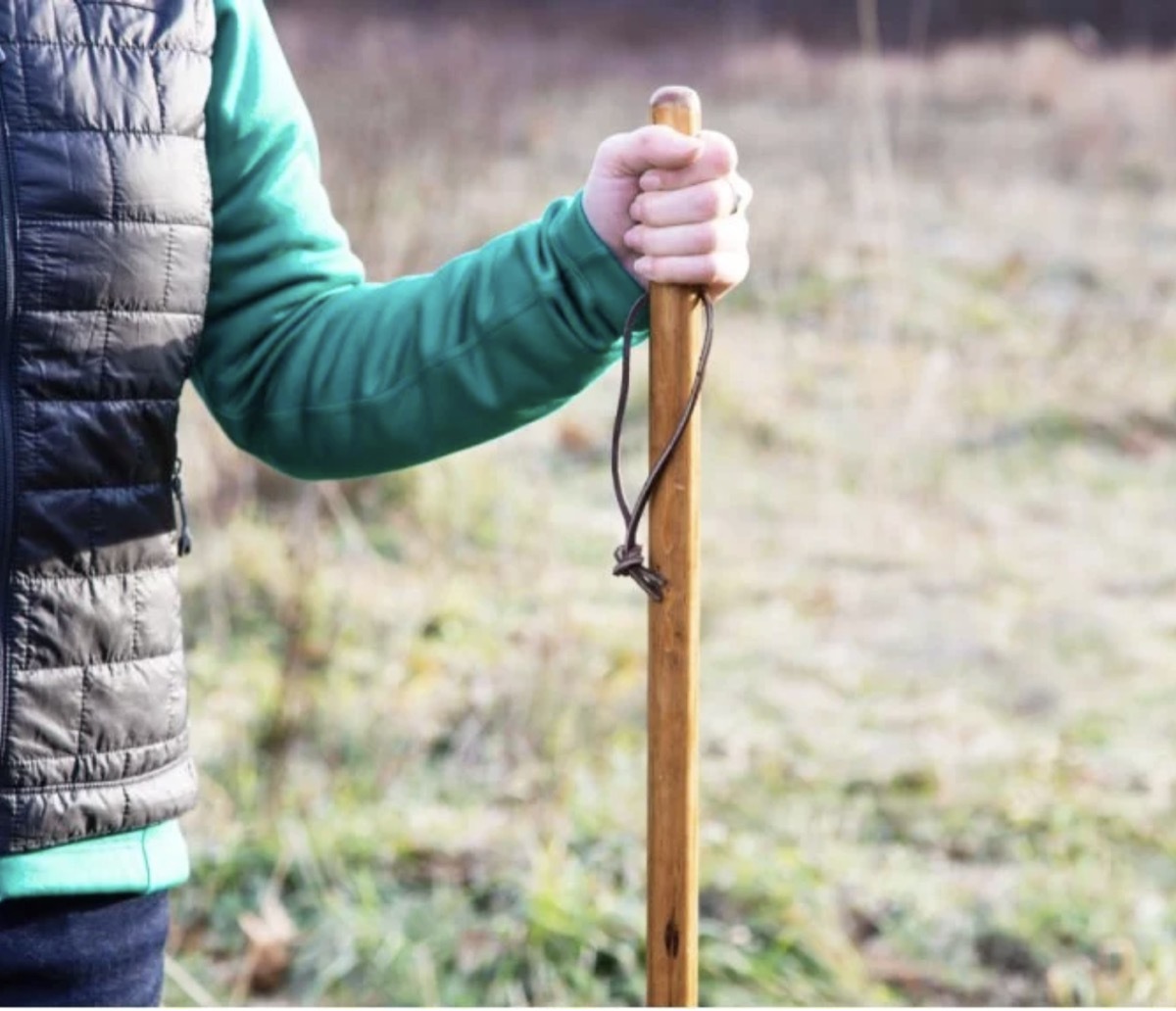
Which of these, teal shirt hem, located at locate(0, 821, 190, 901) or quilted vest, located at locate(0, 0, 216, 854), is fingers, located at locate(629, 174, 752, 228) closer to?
quilted vest, located at locate(0, 0, 216, 854)

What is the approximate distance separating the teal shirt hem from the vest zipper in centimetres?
8

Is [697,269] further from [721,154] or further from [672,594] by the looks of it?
[672,594]

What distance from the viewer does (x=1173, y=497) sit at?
5.64 m

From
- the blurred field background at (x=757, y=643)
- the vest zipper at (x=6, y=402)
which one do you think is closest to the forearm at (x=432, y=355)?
the vest zipper at (x=6, y=402)

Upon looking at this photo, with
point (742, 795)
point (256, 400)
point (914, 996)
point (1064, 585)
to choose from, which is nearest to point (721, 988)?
point (914, 996)

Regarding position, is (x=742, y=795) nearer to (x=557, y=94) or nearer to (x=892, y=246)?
(x=892, y=246)

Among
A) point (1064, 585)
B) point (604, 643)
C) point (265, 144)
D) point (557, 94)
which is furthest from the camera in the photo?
point (557, 94)

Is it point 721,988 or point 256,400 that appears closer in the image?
point 256,400

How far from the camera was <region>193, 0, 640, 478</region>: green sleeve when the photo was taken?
1386 millimetres

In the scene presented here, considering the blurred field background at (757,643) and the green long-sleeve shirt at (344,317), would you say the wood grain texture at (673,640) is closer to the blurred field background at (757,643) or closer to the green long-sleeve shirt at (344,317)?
the green long-sleeve shirt at (344,317)

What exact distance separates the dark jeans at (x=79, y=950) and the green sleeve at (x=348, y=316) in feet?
1.30

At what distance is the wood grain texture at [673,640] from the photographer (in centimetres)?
130

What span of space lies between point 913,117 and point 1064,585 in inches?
200

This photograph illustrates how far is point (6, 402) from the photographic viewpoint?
1234mm
